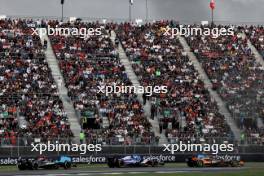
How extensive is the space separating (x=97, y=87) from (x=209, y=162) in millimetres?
15517

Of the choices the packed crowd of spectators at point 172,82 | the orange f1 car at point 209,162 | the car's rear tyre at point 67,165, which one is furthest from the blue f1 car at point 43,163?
the packed crowd of spectators at point 172,82

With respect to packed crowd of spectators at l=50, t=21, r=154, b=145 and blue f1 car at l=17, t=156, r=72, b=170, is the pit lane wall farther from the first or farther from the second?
blue f1 car at l=17, t=156, r=72, b=170

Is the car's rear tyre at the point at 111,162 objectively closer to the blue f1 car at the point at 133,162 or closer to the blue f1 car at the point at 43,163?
the blue f1 car at the point at 133,162

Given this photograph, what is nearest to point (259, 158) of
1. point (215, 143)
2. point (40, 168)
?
point (215, 143)

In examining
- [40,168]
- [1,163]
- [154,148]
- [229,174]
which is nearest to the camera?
[229,174]

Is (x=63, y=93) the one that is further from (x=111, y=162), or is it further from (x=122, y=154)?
(x=111, y=162)

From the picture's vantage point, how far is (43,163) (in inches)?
1667

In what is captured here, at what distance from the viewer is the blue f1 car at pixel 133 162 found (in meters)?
44.5

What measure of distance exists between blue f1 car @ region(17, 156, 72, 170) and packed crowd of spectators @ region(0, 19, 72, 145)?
455 cm

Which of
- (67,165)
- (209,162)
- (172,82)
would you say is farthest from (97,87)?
(67,165)

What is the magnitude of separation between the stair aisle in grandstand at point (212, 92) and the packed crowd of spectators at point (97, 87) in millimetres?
5994

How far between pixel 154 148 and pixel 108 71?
13632 mm

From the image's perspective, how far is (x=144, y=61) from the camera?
6588 centimetres

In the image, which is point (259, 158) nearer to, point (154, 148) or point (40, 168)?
point (154, 148)
